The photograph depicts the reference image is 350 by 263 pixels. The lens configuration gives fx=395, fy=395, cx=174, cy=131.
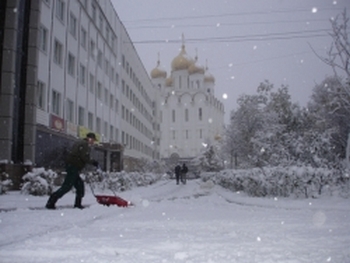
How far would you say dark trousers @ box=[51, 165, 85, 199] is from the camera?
8.71 metres

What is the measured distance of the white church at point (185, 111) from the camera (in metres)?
92.2

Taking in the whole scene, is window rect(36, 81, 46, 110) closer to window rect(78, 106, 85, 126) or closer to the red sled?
window rect(78, 106, 85, 126)

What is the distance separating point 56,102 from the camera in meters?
22.7

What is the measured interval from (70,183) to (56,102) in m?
14.8

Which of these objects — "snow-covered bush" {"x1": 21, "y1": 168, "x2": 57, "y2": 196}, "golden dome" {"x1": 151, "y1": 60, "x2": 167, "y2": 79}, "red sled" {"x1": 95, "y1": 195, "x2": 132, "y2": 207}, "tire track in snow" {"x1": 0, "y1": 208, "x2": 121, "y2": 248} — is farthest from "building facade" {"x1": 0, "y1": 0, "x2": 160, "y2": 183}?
"golden dome" {"x1": 151, "y1": 60, "x2": 167, "y2": 79}

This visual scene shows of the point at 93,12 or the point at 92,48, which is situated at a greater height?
the point at 93,12

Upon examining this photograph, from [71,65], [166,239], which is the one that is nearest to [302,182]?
[166,239]

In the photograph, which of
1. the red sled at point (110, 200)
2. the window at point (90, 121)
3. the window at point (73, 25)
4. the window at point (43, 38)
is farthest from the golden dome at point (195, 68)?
the red sled at point (110, 200)

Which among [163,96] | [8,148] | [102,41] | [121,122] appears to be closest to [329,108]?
[121,122]

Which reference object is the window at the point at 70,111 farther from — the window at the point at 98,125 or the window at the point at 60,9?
the window at the point at 98,125

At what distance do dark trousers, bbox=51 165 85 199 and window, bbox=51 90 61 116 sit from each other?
13.8 metres

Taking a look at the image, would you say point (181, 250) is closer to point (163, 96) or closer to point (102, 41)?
point (102, 41)

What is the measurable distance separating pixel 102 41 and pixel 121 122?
985cm

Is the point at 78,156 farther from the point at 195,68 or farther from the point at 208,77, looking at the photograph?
the point at 208,77
